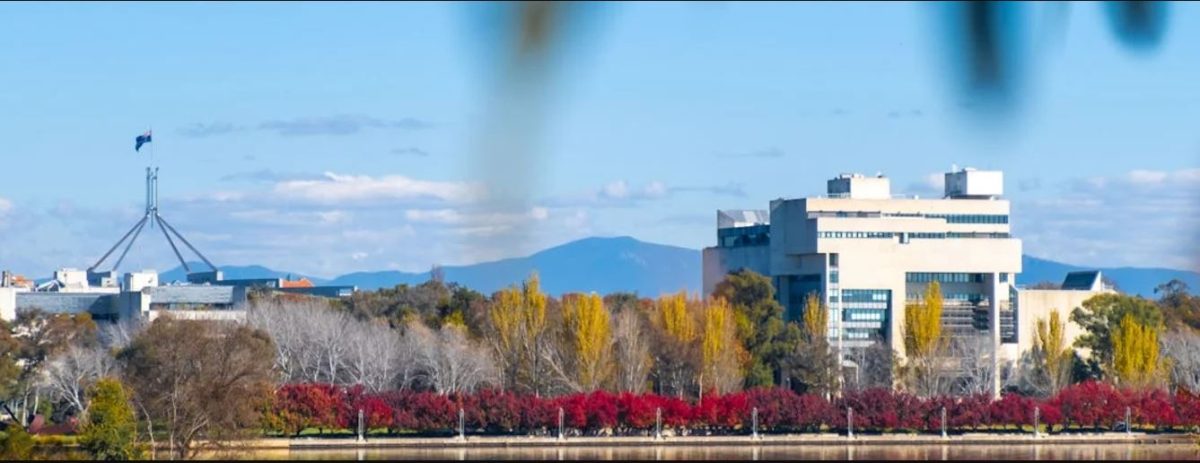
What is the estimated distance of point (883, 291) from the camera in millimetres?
91375

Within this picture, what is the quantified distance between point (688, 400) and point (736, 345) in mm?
5071

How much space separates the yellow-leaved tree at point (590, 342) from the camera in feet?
253

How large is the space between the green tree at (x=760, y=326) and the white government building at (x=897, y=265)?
471 cm

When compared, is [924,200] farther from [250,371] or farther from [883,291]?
[250,371]

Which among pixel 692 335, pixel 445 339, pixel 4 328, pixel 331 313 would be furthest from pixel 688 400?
pixel 4 328

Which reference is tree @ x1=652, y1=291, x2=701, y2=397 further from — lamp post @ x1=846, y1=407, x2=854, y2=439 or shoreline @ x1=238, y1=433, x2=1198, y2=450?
shoreline @ x1=238, y1=433, x2=1198, y2=450

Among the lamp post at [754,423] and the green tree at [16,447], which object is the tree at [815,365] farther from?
the green tree at [16,447]

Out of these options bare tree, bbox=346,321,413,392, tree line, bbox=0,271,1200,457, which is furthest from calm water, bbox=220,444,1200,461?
bare tree, bbox=346,321,413,392

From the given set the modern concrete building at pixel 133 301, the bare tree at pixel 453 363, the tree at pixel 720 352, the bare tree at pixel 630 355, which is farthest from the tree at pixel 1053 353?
the modern concrete building at pixel 133 301

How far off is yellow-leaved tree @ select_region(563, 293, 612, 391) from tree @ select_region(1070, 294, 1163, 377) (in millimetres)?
Result: 18834

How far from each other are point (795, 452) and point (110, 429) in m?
20.7

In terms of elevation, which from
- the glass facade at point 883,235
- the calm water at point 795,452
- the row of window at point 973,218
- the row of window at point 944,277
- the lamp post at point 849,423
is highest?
the row of window at point 973,218

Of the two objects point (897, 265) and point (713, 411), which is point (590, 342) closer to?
point (713, 411)

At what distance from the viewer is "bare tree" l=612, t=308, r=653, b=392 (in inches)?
3063
